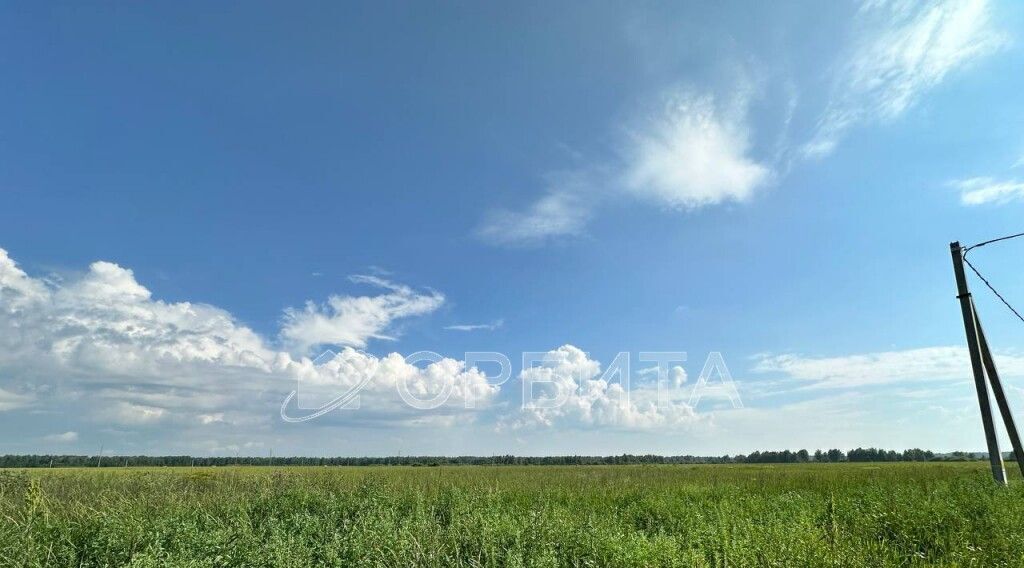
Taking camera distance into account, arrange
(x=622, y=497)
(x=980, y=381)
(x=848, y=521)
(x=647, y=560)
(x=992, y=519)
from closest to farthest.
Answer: (x=647, y=560) < (x=992, y=519) < (x=848, y=521) < (x=980, y=381) < (x=622, y=497)

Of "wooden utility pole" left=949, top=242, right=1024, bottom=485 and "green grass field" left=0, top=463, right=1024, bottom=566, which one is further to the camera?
"wooden utility pole" left=949, top=242, right=1024, bottom=485

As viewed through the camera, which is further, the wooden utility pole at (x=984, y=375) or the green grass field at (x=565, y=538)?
the wooden utility pole at (x=984, y=375)

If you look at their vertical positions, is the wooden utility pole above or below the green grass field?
above

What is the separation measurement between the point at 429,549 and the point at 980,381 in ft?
46.6

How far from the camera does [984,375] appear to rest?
1344 cm

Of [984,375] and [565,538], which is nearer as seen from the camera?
[565,538]

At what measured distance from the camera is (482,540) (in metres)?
8.82

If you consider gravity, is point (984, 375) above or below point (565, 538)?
above

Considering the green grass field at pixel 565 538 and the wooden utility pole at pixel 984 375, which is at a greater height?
the wooden utility pole at pixel 984 375

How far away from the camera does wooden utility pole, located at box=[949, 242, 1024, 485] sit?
1272cm

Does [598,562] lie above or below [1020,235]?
below

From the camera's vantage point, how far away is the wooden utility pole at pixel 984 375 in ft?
41.7

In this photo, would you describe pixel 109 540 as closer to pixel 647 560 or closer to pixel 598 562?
pixel 598 562

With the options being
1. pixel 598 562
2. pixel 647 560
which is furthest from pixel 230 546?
pixel 647 560
